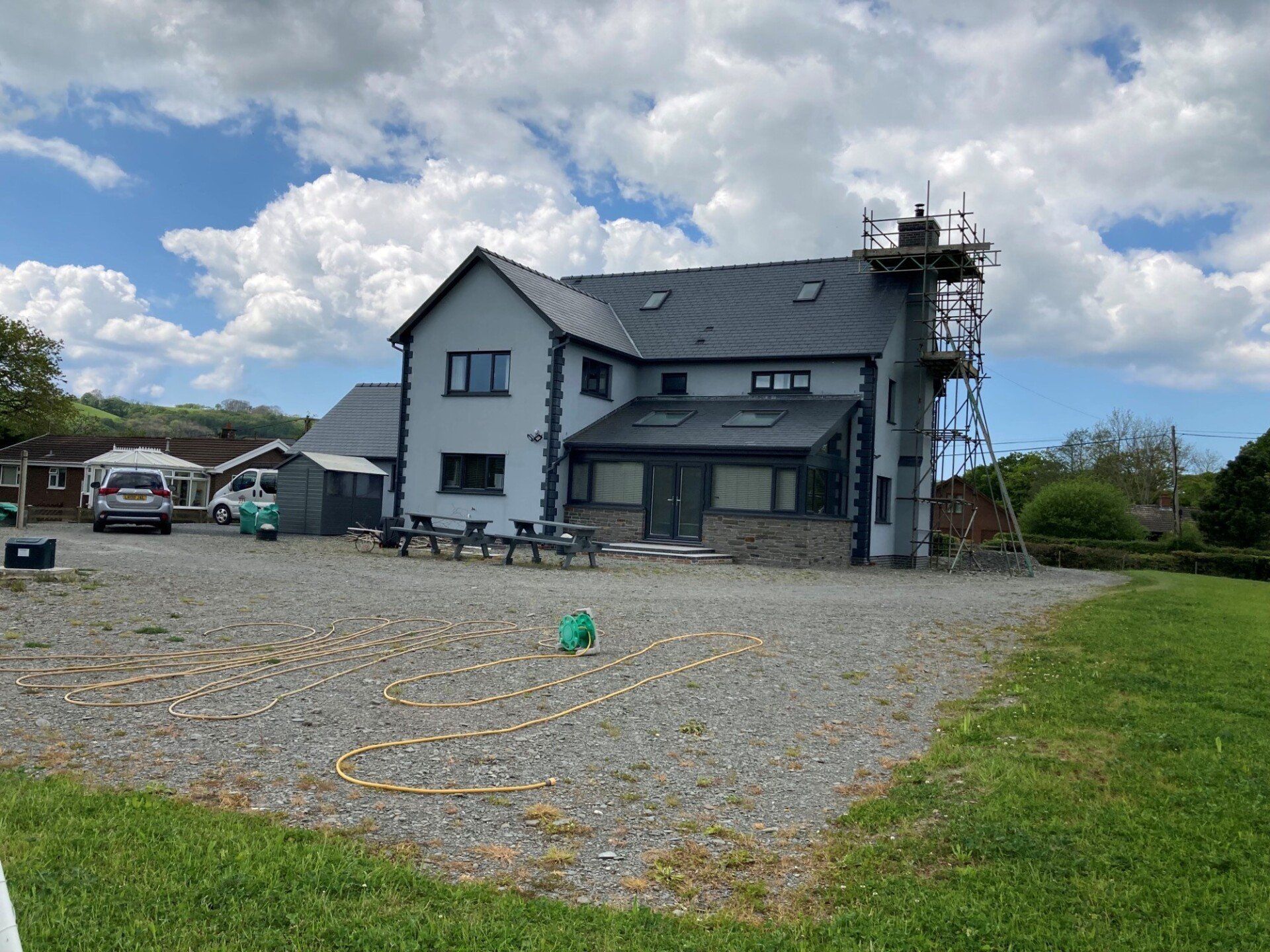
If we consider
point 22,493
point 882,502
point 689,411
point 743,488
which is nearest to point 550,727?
point 743,488

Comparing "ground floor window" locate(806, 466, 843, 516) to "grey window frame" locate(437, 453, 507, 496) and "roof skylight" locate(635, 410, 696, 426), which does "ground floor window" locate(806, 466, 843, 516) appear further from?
"grey window frame" locate(437, 453, 507, 496)

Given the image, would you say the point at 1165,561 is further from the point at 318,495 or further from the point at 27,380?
the point at 27,380

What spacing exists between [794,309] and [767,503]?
6.87 metres

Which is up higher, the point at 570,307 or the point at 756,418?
the point at 570,307

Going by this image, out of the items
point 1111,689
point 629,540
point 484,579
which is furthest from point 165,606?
point 629,540

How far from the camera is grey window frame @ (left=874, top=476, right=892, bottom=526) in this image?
2723 cm

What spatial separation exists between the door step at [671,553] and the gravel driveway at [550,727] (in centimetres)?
935

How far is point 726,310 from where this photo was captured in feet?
97.4

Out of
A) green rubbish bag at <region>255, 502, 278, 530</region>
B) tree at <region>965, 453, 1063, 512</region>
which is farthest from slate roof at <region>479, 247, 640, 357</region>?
tree at <region>965, 453, 1063, 512</region>

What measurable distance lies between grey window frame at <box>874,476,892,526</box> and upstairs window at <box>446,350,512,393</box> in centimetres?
1067

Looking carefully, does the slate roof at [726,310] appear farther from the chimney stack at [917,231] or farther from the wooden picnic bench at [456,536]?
the wooden picnic bench at [456,536]

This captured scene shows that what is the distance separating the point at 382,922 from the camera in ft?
11.8

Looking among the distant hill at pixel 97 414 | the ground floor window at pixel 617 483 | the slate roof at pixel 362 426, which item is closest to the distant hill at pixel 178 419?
the distant hill at pixel 97 414

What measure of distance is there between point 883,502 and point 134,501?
20236 mm
